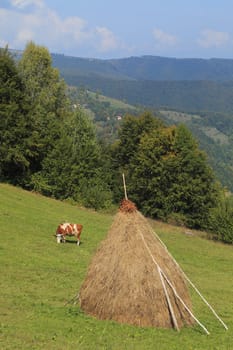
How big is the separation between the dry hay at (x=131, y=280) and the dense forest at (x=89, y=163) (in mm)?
38330

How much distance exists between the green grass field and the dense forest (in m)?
11.5

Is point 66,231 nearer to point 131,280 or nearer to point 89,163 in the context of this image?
point 131,280

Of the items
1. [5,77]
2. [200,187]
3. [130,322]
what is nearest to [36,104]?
[5,77]

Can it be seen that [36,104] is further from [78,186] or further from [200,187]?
[200,187]

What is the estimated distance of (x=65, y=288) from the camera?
75.8ft

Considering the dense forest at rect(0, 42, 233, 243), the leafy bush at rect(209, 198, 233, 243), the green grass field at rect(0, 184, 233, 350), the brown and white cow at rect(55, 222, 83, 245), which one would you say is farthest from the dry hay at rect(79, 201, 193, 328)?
the dense forest at rect(0, 42, 233, 243)

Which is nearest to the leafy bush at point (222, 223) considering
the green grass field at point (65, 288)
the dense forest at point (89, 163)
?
the dense forest at point (89, 163)

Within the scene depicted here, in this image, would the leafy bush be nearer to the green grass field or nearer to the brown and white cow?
the green grass field

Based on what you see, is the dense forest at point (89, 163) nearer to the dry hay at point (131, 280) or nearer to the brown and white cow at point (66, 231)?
the brown and white cow at point (66, 231)

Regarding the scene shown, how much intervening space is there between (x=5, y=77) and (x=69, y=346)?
162 feet

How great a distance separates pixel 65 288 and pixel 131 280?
6059mm

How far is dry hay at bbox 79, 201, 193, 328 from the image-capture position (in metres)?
17.8

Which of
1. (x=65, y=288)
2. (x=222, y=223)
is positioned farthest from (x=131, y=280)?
(x=222, y=223)

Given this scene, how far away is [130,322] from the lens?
17750mm
